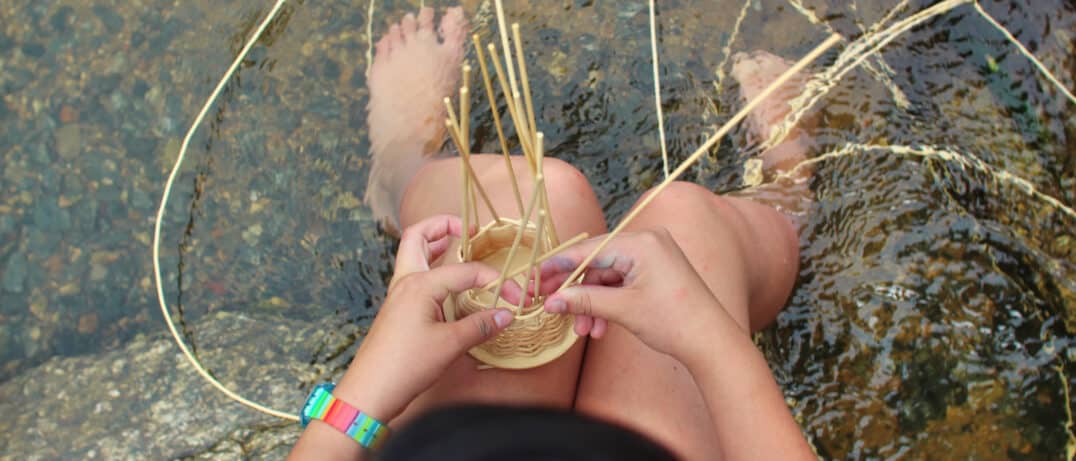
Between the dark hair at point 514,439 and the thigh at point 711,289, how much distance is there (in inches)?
7.1

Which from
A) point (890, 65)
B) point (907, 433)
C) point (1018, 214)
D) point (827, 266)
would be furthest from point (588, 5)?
point (907, 433)

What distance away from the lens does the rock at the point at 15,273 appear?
178cm

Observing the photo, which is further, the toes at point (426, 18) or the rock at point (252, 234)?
the toes at point (426, 18)

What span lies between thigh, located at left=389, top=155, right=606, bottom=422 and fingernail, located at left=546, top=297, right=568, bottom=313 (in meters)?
0.21

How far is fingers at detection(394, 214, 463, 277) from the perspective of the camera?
46.2 inches

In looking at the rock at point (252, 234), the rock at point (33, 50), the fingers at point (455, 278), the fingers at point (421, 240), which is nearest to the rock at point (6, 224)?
the rock at point (33, 50)

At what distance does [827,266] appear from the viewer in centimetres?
175

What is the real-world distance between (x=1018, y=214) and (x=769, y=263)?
60cm

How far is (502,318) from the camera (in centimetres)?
107

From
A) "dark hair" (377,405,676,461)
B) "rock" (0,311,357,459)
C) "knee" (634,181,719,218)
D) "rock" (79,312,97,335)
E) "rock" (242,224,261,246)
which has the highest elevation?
"knee" (634,181,719,218)

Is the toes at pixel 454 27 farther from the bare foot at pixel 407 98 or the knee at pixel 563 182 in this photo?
the knee at pixel 563 182

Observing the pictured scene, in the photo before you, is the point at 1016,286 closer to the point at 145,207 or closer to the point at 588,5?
the point at 588,5

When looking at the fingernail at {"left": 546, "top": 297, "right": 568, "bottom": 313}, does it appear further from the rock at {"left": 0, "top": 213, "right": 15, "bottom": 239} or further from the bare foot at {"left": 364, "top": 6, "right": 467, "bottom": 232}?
the rock at {"left": 0, "top": 213, "right": 15, "bottom": 239}

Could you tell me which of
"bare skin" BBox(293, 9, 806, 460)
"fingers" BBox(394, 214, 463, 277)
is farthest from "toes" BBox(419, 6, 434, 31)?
"fingers" BBox(394, 214, 463, 277)
